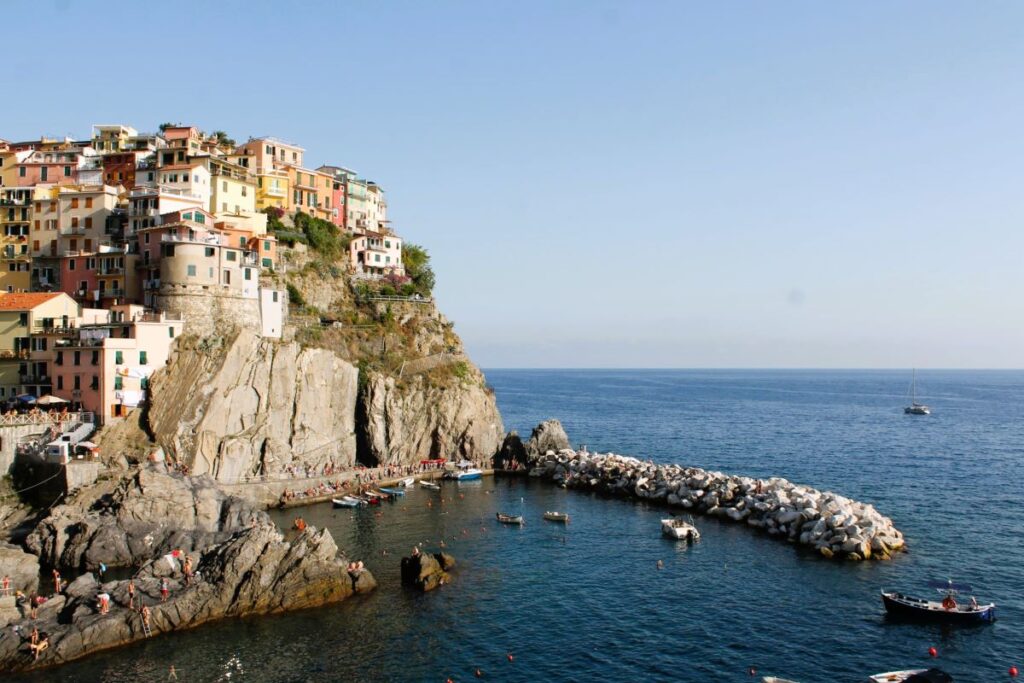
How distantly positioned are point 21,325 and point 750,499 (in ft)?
231

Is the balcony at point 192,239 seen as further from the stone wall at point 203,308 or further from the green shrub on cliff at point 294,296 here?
the green shrub on cliff at point 294,296

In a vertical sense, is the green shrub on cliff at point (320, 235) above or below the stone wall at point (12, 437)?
above

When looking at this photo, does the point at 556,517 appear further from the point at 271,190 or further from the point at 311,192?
the point at 311,192

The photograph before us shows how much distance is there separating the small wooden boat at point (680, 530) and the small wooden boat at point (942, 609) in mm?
18117

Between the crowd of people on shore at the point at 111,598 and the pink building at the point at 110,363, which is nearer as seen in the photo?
the crowd of people on shore at the point at 111,598

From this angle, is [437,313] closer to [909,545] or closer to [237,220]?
[237,220]

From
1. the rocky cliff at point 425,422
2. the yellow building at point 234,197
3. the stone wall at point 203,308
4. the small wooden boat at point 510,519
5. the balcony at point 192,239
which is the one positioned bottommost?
the small wooden boat at point 510,519

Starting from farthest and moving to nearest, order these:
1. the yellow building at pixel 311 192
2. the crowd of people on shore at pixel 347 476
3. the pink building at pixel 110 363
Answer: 1. the yellow building at pixel 311 192
2. the crowd of people on shore at pixel 347 476
3. the pink building at pixel 110 363

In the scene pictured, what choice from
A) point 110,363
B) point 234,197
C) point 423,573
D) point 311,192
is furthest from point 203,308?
point 423,573

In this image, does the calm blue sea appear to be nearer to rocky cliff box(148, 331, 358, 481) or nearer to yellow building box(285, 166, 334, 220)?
rocky cliff box(148, 331, 358, 481)

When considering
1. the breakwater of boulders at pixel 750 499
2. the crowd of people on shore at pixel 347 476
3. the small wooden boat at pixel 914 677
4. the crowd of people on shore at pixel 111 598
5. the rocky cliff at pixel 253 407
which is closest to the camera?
the small wooden boat at pixel 914 677

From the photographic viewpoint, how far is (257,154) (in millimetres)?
105000

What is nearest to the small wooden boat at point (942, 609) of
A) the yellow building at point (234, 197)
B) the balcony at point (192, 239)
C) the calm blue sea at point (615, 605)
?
the calm blue sea at point (615, 605)

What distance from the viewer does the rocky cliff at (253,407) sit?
2712 inches
